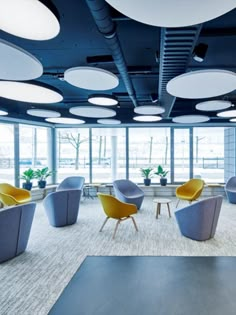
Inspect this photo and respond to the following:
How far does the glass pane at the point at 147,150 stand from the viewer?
27.9 feet

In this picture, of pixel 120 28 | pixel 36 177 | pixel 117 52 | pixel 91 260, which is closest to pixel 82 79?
pixel 117 52

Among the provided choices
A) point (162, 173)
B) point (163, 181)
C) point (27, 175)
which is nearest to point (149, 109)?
point (162, 173)

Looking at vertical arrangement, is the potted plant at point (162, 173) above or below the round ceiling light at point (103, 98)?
below

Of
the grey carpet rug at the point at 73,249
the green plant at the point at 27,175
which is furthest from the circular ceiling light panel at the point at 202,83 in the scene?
the green plant at the point at 27,175

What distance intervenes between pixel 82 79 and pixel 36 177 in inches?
212

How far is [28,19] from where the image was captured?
1589 mm

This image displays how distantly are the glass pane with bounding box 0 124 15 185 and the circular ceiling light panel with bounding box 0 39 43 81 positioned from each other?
16.2 feet

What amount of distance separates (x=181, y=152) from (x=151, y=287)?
7.59 metres

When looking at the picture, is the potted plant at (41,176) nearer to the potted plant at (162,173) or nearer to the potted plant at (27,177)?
the potted plant at (27,177)

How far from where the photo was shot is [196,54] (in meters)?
2.97

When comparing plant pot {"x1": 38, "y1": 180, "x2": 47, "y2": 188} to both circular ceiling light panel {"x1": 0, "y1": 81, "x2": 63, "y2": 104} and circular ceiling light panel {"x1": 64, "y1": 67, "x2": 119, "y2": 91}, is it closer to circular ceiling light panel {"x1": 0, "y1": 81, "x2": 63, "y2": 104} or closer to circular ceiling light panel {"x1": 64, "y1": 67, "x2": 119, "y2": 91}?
circular ceiling light panel {"x1": 0, "y1": 81, "x2": 63, "y2": 104}

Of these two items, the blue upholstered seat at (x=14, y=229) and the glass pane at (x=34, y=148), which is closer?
the blue upholstered seat at (x=14, y=229)

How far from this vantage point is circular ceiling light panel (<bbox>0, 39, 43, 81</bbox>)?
6.27 ft

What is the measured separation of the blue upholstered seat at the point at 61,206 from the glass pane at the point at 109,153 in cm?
371
